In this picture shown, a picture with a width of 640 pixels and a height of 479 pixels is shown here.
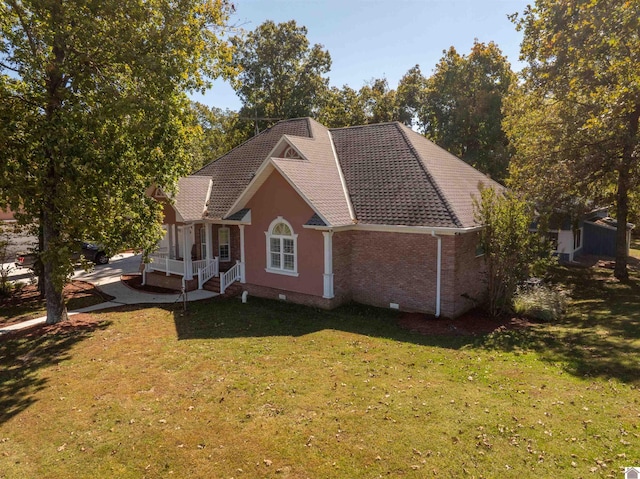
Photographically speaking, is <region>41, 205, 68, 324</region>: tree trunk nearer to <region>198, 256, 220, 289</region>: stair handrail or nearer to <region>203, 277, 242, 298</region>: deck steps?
<region>198, 256, 220, 289</region>: stair handrail

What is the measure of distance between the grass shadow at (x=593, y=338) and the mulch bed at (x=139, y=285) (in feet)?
50.1

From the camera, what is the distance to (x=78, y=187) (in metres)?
12.3

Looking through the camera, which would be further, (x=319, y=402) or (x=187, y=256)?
(x=187, y=256)

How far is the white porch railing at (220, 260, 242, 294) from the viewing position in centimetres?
1944

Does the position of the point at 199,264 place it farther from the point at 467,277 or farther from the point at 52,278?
the point at 467,277

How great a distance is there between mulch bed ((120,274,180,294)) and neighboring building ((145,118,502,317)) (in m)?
0.48

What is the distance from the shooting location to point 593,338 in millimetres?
12719

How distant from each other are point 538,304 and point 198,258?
15952mm

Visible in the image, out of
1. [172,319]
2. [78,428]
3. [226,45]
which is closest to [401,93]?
[226,45]

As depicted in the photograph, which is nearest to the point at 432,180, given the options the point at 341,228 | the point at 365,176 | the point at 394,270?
the point at 365,176

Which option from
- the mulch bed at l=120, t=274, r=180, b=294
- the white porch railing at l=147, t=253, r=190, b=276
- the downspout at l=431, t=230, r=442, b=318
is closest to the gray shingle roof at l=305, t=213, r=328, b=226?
the downspout at l=431, t=230, r=442, b=318

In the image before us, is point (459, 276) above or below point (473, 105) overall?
below

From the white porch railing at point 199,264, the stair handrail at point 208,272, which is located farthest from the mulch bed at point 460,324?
the white porch railing at point 199,264

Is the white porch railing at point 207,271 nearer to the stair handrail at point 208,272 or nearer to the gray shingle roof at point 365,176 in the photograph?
the stair handrail at point 208,272
